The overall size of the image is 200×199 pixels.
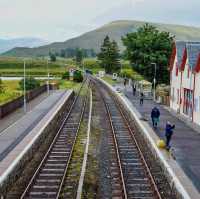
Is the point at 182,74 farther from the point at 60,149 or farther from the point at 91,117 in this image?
the point at 60,149

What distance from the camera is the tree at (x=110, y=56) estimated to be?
139 m

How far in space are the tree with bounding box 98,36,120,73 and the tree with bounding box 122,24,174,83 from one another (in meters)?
→ 64.7

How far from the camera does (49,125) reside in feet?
123

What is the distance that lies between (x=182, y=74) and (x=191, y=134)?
46.0 feet

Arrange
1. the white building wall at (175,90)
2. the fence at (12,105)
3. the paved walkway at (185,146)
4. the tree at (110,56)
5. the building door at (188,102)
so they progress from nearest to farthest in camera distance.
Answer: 1. the paved walkway at (185,146)
2. the fence at (12,105)
3. the building door at (188,102)
4. the white building wall at (175,90)
5. the tree at (110,56)

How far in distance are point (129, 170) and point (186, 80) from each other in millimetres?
22961

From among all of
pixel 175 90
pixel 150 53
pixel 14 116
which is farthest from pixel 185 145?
pixel 150 53

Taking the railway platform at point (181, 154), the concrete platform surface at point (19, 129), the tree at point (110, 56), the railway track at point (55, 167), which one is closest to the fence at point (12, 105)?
the concrete platform surface at point (19, 129)

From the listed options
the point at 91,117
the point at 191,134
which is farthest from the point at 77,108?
the point at 191,134

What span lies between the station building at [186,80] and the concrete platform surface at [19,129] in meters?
13.8

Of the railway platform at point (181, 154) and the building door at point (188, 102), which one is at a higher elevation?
the building door at point (188, 102)

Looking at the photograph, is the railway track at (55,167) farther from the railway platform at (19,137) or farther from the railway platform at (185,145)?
the railway platform at (185,145)

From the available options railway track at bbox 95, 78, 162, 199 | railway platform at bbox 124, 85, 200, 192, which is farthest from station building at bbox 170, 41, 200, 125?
railway track at bbox 95, 78, 162, 199

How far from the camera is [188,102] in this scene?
44.4 metres
